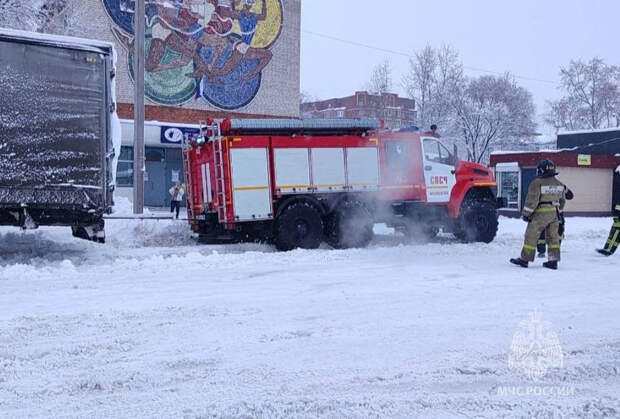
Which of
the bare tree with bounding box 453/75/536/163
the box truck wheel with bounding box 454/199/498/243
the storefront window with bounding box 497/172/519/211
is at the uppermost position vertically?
the bare tree with bounding box 453/75/536/163

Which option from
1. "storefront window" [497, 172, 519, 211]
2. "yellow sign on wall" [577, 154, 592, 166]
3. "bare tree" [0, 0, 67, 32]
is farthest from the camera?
"yellow sign on wall" [577, 154, 592, 166]

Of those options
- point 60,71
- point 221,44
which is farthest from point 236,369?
point 221,44

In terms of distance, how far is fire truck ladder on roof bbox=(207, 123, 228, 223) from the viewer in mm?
12078

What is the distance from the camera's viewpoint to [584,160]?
93.0ft

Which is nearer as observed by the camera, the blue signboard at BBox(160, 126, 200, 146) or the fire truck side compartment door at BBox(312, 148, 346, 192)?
the fire truck side compartment door at BBox(312, 148, 346, 192)

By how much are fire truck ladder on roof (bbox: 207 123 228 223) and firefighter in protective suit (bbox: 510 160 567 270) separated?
18.3 ft

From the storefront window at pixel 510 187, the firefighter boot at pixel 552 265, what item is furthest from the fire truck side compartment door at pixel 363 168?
the storefront window at pixel 510 187

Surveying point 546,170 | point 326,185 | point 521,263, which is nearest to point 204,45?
point 326,185

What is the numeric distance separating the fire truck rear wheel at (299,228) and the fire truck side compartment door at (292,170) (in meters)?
0.37

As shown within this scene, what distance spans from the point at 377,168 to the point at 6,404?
10.2 meters

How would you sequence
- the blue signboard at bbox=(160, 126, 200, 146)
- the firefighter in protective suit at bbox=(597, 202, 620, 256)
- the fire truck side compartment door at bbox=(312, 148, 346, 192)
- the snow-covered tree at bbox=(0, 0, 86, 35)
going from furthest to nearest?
the blue signboard at bbox=(160, 126, 200, 146) → the snow-covered tree at bbox=(0, 0, 86, 35) → the fire truck side compartment door at bbox=(312, 148, 346, 192) → the firefighter in protective suit at bbox=(597, 202, 620, 256)

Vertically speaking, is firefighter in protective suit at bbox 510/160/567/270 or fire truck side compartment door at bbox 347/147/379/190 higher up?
fire truck side compartment door at bbox 347/147/379/190

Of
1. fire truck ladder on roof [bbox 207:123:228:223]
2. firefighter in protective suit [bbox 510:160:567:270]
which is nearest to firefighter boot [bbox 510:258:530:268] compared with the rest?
firefighter in protective suit [bbox 510:160:567:270]

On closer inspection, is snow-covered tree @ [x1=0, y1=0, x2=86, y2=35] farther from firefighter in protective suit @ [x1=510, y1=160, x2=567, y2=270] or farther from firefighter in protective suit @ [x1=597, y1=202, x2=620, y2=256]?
firefighter in protective suit @ [x1=597, y1=202, x2=620, y2=256]
